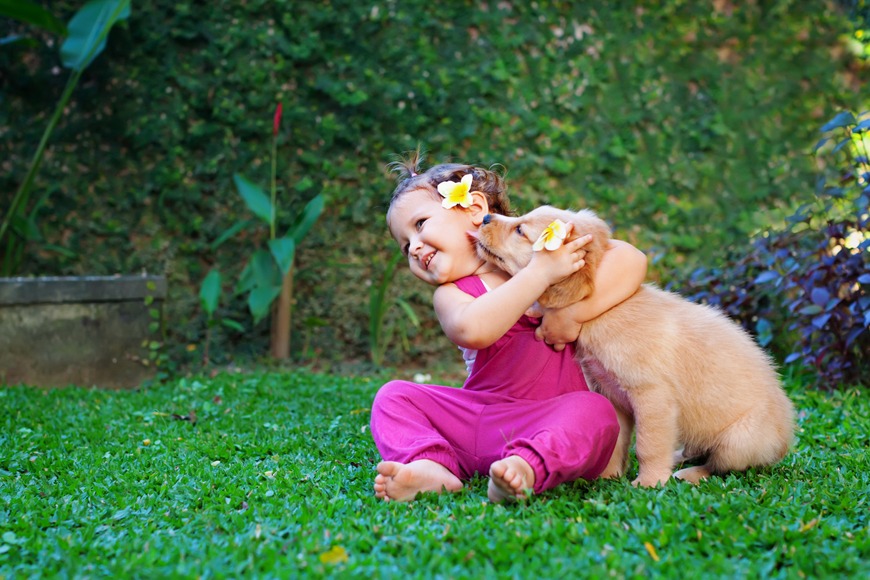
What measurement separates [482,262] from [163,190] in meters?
3.99

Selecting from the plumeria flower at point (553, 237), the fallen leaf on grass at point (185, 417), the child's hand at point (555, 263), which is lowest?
the fallen leaf on grass at point (185, 417)

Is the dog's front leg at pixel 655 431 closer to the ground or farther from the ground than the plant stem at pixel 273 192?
closer to the ground

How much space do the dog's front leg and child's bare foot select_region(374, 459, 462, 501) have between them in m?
0.67

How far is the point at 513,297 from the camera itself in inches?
101

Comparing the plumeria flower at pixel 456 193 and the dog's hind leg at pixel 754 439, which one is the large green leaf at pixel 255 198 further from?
the dog's hind leg at pixel 754 439

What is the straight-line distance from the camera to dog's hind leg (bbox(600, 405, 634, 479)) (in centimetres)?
290

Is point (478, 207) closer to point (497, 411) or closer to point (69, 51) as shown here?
point (497, 411)

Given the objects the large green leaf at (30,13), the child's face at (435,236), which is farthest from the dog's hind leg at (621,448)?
the large green leaf at (30,13)

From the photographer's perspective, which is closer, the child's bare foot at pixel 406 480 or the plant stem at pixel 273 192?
the child's bare foot at pixel 406 480

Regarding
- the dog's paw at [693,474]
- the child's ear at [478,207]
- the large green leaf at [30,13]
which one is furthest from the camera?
the large green leaf at [30,13]

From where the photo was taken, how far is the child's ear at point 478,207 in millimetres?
2980

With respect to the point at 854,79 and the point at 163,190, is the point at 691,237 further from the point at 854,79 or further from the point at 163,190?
the point at 163,190

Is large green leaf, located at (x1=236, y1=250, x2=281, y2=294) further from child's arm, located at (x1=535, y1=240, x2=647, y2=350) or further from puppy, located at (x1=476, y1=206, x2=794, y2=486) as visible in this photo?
child's arm, located at (x1=535, y1=240, x2=647, y2=350)

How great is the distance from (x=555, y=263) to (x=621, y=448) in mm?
812
